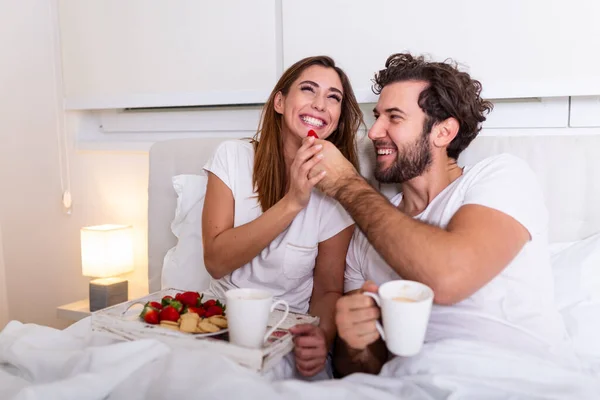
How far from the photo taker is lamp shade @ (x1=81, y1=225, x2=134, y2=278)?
7.01ft

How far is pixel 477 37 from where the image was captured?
1.60 metres

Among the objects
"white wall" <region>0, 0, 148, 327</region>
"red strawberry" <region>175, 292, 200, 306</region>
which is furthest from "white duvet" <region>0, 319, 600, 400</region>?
"white wall" <region>0, 0, 148, 327</region>

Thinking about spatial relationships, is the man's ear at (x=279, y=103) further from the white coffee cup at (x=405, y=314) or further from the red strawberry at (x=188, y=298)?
the white coffee cup at (x=405, y=314)

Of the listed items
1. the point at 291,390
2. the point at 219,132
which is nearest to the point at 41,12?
the point at 219,132

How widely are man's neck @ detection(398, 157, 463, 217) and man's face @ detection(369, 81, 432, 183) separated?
0.08 ft

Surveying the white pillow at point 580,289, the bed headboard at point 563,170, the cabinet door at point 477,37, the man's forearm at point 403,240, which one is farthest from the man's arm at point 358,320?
the cabinet door at point 477,37

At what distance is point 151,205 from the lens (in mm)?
1940

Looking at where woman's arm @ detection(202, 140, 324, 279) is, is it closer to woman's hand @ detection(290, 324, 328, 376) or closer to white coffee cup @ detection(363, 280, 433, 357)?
woman's hand @ detection(290, 324, 328, 376)

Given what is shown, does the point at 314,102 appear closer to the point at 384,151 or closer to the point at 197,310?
the point at 384,151

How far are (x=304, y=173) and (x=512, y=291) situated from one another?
56 centimetres

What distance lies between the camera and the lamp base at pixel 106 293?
6.97 ft

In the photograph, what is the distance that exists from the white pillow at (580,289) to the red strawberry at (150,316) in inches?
38.6

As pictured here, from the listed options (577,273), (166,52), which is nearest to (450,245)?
(577,273)

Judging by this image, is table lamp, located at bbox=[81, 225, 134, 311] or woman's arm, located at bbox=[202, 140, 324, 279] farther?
table lamp, located at bbox=[81, 225, 134, 311]
